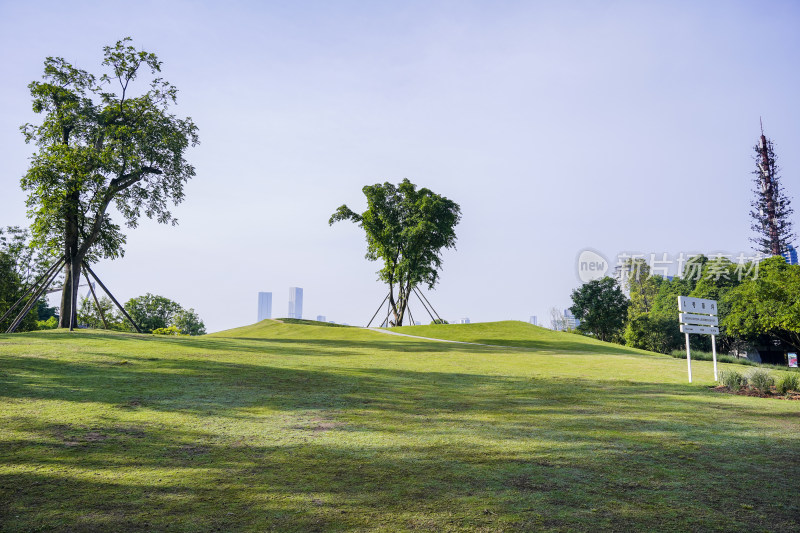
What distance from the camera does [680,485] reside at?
5.38m

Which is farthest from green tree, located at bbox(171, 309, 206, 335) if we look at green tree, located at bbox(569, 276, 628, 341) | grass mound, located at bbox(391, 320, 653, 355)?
green tree, located at bbox(569, 276, 628, 341)

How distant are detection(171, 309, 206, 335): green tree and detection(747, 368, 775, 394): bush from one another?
212 feet

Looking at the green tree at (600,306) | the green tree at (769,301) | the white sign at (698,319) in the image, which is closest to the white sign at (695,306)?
the white sign at (698,319)

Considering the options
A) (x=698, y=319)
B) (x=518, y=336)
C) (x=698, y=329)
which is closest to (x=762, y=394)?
(x=698, y=329)

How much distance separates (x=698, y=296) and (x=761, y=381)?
48582 mm

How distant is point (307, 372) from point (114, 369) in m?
5.05

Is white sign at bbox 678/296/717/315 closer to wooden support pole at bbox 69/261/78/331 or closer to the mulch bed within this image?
the mulch bed

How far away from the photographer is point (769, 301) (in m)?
39.4

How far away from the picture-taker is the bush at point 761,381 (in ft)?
43.5

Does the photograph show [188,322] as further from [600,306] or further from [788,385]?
[788,385]

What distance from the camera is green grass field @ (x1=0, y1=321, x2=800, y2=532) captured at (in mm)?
4469

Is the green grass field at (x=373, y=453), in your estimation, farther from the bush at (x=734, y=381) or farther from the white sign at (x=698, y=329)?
the white sign at (x=698, y=329)

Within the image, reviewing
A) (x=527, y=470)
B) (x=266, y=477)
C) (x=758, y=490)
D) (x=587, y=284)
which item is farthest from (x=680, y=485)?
(x=587, y=284)

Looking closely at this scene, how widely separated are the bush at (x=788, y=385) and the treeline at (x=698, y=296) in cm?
3285
